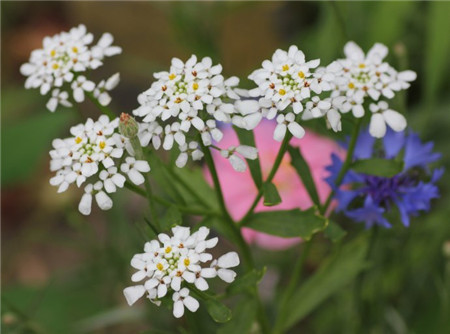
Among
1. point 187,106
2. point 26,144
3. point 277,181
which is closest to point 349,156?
point 187,106

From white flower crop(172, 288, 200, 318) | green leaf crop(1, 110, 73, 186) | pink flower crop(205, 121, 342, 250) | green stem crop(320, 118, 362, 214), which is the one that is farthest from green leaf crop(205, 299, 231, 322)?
green leaf crop(1, 110, 73, 186)

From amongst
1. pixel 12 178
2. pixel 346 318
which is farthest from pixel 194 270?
pixel 12 178

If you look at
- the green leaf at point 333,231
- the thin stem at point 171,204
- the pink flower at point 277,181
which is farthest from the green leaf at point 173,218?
the pink flower at point 277,181

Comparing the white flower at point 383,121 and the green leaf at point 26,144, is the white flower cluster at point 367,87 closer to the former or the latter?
the white flower at point 383,121

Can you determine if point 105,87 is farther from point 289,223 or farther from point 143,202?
point 143,202

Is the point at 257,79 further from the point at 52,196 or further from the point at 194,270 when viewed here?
the point at 52,196

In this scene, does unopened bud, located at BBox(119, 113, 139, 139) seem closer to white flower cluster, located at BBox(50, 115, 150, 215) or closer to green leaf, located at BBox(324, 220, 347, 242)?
white flower cluster, located at BBox(50, 115, 150, 215)
